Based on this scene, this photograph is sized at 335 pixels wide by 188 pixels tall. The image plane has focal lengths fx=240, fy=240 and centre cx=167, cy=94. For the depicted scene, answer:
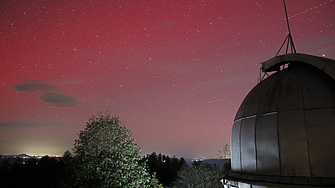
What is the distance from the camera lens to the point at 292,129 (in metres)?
8.37

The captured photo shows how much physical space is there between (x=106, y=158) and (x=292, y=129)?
9233 mm

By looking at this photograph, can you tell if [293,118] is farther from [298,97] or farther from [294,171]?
[294,171]

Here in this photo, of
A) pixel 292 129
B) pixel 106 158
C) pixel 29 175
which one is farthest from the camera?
pixel 29 175

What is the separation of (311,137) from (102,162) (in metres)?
10.00

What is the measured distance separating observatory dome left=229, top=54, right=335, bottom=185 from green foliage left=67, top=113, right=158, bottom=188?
5.94m

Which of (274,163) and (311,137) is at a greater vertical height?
(311,137)

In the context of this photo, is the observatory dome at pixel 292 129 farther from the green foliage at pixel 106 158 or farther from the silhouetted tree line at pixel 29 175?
the silhouetted tree line at pixel 29 175

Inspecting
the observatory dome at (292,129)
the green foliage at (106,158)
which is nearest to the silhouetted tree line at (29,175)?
the green foliage at (106,158)

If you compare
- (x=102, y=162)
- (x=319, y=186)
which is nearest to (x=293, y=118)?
(x=319, y=186)

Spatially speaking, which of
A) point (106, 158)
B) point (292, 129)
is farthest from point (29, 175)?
point (292, 129)

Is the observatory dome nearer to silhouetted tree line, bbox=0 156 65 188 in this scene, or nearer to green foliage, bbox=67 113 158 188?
green foliage, bbox=67 113 158 188

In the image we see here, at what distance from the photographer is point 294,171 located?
809cm

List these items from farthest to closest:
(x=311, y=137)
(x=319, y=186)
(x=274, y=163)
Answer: (x=274, y=163)
(x=311, y=137)
(x=319, y=186)

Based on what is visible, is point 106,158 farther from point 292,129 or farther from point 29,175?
point 29,175
